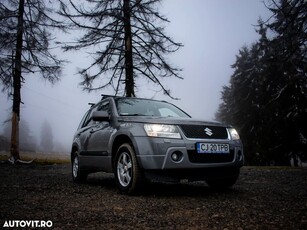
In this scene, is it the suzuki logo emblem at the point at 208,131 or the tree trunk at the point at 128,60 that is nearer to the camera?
the suzuki logo emblem at the point at 208,131

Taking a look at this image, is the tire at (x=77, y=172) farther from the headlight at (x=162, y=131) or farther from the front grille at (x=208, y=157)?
the front grille at (x=208, y=157)

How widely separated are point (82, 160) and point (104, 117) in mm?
1728

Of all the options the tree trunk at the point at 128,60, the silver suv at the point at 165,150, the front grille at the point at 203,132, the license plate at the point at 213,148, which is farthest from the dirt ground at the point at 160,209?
the tree trunk at the point at 128,60

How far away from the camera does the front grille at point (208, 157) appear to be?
191 inches

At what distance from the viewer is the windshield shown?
20.2ft

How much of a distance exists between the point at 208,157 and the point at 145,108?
6.55 ft

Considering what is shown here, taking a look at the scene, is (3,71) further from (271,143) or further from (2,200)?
(271,143)

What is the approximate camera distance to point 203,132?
16.7 ft

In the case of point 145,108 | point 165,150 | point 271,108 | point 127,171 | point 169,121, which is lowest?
point 127,171

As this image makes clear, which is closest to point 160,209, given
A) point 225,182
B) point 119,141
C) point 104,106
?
point 119,141

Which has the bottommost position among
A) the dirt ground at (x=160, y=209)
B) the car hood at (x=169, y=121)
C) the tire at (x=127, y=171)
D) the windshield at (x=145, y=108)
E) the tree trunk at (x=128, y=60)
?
the dirt ground at (x=160, y=209)

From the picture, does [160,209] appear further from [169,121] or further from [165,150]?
[169,121]

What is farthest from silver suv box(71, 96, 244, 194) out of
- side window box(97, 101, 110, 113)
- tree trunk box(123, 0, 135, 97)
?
tree trunk box(123, 0, 135, 97)

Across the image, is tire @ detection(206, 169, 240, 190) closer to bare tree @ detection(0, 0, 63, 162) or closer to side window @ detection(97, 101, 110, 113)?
side window @ detection(97, 101, 110, 113)
